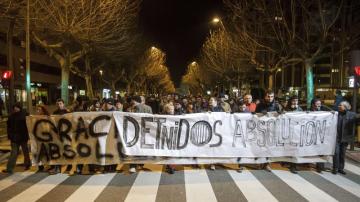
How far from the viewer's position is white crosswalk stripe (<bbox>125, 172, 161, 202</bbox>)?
24.4 feet

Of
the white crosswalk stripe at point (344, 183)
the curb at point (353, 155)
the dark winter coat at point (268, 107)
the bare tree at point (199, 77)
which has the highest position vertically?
the bare tree at point (199, 77)

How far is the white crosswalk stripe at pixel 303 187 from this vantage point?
7.45m

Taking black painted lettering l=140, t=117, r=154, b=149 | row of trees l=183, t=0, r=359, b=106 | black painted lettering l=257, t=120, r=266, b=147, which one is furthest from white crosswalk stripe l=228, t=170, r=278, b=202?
row of trees l=183, t=0, r=359, b=106

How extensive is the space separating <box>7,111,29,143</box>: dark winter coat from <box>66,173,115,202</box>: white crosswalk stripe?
81.0 inches

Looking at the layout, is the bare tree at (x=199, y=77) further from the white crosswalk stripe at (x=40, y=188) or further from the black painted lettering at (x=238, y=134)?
the white crosswalk stripe at (x=40, y=188)

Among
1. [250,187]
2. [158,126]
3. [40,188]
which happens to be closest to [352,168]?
[250,187]

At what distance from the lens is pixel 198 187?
8125 mm

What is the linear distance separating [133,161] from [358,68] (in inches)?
304

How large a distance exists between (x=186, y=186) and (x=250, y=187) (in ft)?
4.18

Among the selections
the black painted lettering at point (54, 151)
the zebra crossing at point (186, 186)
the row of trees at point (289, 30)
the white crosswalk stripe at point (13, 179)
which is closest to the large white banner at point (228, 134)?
the zebra crossing at point (186, 186)

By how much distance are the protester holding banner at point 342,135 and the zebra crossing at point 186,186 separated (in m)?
0.28

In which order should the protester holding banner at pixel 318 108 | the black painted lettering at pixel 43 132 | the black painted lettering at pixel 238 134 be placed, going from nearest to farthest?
the black painted lettering at pixel 43 132
the black painted lettering at pixel 238 134
the protester holding banner at pixel 318 108

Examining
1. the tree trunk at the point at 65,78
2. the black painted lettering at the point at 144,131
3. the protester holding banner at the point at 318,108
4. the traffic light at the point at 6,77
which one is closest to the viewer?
the black painted lettering at the point at 144,131

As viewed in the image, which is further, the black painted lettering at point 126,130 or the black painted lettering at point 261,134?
the black painted lettering at point 261,134
